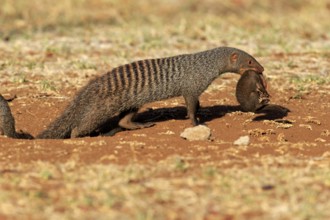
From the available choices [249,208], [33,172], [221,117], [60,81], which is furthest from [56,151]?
[60,81]

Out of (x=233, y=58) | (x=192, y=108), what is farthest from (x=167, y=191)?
(x=233, y=58)

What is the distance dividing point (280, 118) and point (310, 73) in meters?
1.82

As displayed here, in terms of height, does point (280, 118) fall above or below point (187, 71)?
below

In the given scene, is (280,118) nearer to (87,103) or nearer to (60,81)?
(87,103)

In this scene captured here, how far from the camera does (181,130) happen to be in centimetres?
624

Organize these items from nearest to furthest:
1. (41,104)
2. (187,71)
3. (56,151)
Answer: (56,151) < (187,71) < (41,104)

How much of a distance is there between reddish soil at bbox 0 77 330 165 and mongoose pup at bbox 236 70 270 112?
5.9 inches

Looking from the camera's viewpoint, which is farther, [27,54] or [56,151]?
[27,54]

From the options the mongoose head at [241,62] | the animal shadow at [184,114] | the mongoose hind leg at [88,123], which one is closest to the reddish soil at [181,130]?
the animal shadow at [184,114]

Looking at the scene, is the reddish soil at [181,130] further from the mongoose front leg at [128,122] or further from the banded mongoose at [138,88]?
the banded mongoose at [138,88]

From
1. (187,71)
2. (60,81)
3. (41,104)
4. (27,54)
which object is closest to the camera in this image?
(187,71)

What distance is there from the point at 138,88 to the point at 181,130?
0.53m

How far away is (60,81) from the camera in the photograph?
7.73m

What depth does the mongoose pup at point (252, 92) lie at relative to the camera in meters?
6.41
